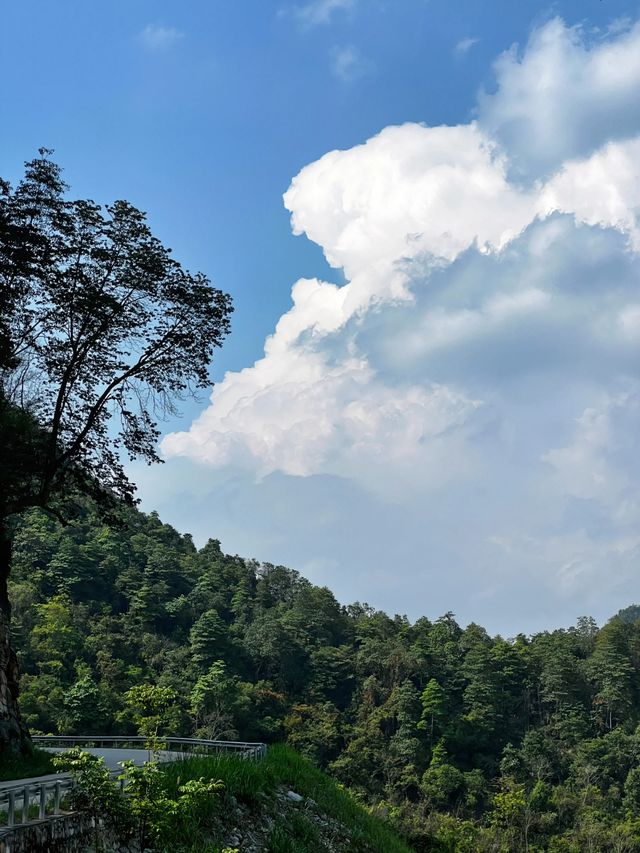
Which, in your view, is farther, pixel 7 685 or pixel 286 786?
pixel 7 685

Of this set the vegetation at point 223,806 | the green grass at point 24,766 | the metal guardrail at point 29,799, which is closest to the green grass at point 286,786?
the vegetation at point 223,806

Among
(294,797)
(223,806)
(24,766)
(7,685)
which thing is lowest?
(294,797)

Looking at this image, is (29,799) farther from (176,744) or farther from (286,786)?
(176,744)

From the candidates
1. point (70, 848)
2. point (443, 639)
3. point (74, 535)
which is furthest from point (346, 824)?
point (443, 639)

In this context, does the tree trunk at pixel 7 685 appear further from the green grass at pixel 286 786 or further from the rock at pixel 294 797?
the rock at pixel 294 797

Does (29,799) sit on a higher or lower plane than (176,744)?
higher

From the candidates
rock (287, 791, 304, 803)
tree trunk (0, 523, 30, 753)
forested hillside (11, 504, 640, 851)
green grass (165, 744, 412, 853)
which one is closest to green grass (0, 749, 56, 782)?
tree trunk (0, 523, 30, 753)

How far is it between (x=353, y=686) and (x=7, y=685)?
2534 inches

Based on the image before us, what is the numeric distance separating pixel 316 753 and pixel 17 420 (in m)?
53.4

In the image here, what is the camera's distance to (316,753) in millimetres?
64750

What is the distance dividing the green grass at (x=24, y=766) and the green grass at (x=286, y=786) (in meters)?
4.21

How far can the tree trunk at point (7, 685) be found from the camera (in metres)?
18.1

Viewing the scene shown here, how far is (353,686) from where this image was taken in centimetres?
7969

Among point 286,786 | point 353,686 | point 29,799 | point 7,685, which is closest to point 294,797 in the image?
point 286,786
